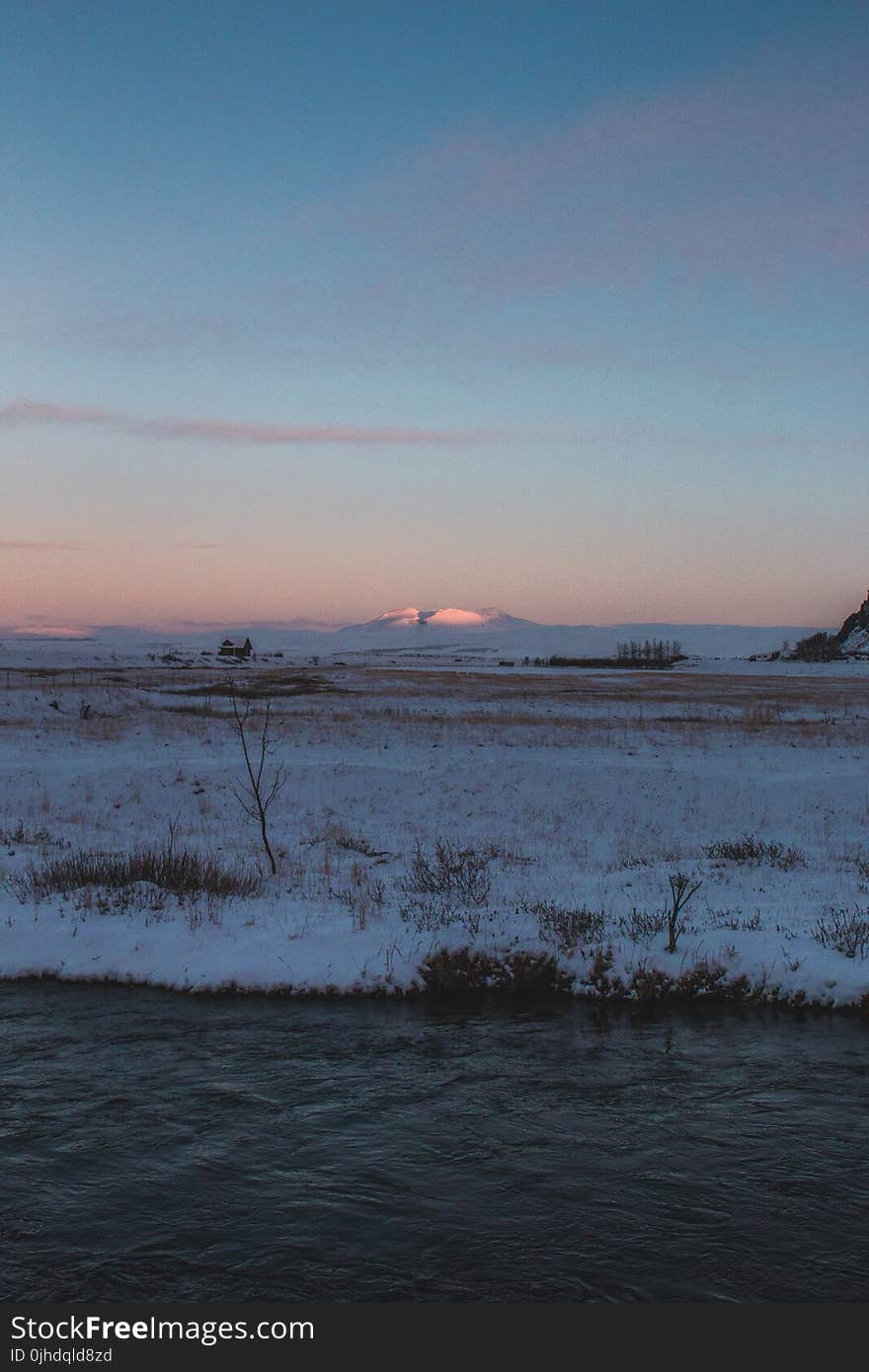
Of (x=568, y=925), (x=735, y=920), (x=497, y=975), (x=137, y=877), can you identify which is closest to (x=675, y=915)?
(x=735, y=920)

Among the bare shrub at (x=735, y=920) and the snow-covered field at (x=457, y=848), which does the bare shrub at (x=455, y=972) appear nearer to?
the snow-covered field at (x=457, y=848)

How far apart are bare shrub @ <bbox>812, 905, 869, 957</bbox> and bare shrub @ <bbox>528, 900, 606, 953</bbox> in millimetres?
3142

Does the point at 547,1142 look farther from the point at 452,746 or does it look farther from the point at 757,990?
the point at 452,746

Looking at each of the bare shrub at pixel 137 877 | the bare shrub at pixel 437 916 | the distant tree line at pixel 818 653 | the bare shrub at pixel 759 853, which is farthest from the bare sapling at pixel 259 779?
the distant tree line at pixel 818 653

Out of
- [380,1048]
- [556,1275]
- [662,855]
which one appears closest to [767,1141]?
[556,1275]

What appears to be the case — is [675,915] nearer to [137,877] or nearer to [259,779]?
[137,877]

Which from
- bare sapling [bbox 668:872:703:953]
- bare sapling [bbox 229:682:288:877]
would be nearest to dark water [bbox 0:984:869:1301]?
bare sapling [bbox 668:872:703:953]

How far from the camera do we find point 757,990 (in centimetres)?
1279

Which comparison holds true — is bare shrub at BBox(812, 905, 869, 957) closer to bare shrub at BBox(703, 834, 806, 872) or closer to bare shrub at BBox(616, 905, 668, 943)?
bare shrub at BBox(616, 905, 668, 943)

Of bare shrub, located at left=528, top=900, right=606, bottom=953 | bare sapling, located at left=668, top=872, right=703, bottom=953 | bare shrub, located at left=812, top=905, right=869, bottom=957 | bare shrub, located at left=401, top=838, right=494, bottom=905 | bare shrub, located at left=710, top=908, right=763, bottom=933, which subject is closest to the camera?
bare shrub, located at left=812, top=905, right=869, bottom=957

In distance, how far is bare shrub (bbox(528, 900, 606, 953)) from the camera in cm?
1430

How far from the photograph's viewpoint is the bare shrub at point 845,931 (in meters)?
13.6

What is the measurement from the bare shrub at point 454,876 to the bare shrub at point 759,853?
4.83 meters

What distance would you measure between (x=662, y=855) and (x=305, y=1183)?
14.5 m
